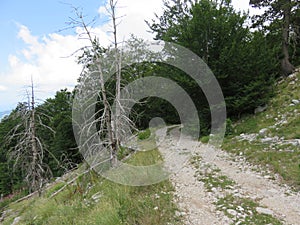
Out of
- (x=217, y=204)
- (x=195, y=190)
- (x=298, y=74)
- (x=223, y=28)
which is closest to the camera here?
(x=217, y=204)

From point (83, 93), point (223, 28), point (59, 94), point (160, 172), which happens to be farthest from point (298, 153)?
point (59, 94)

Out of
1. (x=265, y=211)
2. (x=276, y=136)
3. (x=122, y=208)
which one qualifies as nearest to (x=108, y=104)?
(x=122, y=208)

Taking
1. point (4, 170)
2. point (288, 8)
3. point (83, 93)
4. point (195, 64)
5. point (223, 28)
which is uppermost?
point (288, 8)

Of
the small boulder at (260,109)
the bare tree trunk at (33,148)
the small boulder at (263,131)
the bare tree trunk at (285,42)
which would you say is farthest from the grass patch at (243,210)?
the bare tree trunk at (285,42)

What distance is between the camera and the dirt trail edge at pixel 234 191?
10.6 feet

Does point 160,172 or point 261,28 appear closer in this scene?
point 160,172

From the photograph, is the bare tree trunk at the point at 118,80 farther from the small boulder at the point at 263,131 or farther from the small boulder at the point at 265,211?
the small boulder at the point at 263,131

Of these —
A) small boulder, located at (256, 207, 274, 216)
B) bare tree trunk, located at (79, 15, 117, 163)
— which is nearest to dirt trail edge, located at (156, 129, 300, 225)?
small boulder, located at (256, 207, 274, 216)

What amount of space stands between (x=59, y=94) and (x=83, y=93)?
18.8 meters

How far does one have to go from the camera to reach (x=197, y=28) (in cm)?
969

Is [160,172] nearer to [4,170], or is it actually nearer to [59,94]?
[59,94]

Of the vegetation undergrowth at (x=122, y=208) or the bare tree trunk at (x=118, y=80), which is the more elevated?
the bare tree trunk at (x=118, y=80)

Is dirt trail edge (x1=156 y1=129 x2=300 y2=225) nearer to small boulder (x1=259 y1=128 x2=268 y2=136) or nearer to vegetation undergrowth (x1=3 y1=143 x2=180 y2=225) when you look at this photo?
vegetation undergrowth (x1=3 y1=143 x2=180 y2=225)

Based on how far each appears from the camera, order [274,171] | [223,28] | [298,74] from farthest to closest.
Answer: [298,74] → [223,28] → [274,171]
